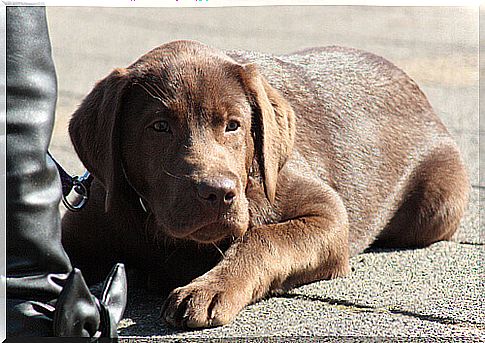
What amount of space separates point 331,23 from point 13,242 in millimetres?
7832

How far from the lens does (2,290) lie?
8.77ft

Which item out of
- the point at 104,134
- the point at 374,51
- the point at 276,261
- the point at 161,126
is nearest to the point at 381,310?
the point at 276,261

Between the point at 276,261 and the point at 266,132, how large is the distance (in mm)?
518

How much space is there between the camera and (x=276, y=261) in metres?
3.50

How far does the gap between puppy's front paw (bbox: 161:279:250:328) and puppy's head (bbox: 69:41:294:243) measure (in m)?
0.21

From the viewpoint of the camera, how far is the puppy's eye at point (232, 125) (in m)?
3.50

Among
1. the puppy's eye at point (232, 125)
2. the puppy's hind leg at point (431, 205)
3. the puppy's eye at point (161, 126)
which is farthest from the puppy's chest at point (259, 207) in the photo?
the puppy's hind leg at point (431, 205)

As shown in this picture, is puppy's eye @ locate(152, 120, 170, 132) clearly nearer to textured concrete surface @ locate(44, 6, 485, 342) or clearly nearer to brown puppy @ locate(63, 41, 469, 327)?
brown puppy @ locate(63, 41, 469, 327)

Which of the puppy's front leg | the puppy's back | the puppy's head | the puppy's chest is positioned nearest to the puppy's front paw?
the puppy's front leg

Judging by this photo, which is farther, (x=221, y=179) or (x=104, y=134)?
(x=104, y=134)

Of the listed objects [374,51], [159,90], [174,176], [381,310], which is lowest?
[374,51]

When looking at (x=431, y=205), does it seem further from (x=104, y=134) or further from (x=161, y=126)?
(x=104, y=134)

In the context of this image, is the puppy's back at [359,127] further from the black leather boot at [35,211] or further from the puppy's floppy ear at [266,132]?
the black leather boot at [35,211]

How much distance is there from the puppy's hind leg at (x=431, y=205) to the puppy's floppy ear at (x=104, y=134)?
61.1 inches
